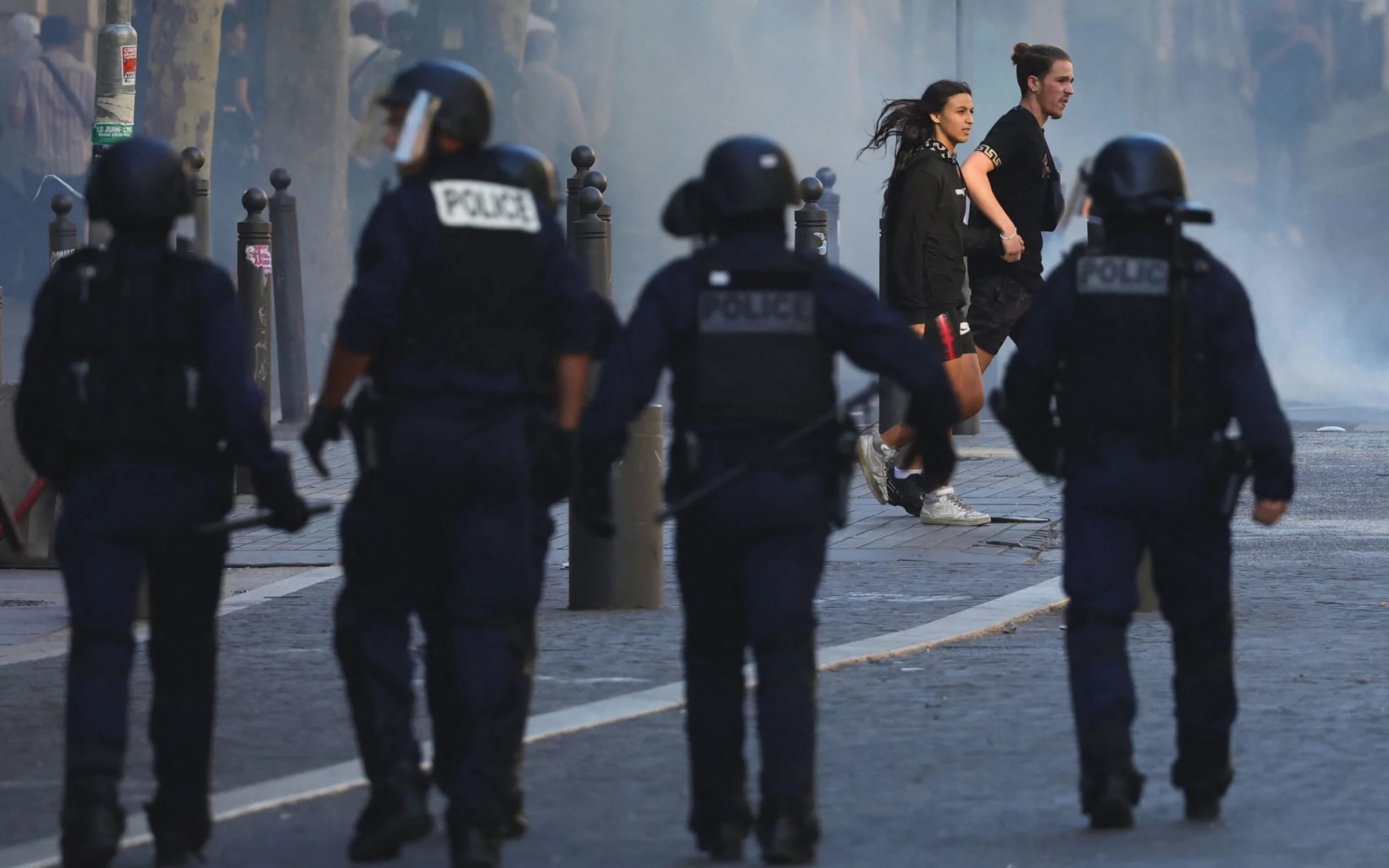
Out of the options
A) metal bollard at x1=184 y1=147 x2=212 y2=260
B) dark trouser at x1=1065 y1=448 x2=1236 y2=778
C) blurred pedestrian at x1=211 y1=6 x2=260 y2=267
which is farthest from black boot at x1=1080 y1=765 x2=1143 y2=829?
blurred pedestrian at x1=211 y1=6 x2=260 y2=267

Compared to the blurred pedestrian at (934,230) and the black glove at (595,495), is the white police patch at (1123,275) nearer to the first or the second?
the black glove at (595,495)

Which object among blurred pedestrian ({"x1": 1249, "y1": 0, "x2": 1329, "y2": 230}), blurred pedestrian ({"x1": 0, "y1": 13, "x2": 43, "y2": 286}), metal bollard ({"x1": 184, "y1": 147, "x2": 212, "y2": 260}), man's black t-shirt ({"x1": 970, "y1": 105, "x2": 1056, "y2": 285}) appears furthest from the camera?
blurred pedestrian ({"x1": 0, "y1": 13, "x2": 43, "y2": 286})

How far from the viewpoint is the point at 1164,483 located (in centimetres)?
556

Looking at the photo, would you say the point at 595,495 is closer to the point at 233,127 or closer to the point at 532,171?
the point at 532,171

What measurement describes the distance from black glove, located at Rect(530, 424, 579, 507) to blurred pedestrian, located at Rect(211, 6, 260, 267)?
76.1 feet

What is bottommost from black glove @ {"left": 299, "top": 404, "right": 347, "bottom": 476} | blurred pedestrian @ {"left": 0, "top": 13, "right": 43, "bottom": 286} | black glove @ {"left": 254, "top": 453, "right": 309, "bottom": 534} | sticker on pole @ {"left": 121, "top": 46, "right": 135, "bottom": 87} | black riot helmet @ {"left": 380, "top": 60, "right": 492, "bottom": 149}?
black glove @ {"left": 254, "top": 453, "right": 309, "bottom": 534}

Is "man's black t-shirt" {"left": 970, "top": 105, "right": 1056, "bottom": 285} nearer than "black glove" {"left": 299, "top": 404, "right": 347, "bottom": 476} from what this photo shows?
No

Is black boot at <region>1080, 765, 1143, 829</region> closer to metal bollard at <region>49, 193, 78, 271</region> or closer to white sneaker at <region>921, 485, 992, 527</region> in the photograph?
white sneaker at <region>921, 485, 992, 527</region>

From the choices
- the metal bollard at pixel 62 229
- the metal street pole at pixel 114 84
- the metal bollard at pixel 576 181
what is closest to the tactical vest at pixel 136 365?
the metal bollard at pixel 576 181

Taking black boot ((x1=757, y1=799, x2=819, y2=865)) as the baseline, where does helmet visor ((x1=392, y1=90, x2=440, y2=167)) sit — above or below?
above

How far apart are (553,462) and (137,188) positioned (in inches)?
37.9

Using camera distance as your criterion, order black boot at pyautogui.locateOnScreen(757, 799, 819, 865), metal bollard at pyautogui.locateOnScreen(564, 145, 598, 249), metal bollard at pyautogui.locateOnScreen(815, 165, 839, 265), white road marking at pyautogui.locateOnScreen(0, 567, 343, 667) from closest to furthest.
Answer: black boot at pyautogui.locateOnScreen(757, 799, 819, 865) → white road marking at pyautogui.locateOnScreen(0, 567, 343, 667) → metal bollard at pyautogui.locateOnScreen(564, 145, 598, 249) → metal bollard at pyautogui.locateOnScreen(815, 165, 839, 265)

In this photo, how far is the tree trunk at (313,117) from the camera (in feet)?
86.1

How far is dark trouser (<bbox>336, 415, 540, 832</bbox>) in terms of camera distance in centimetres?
517
